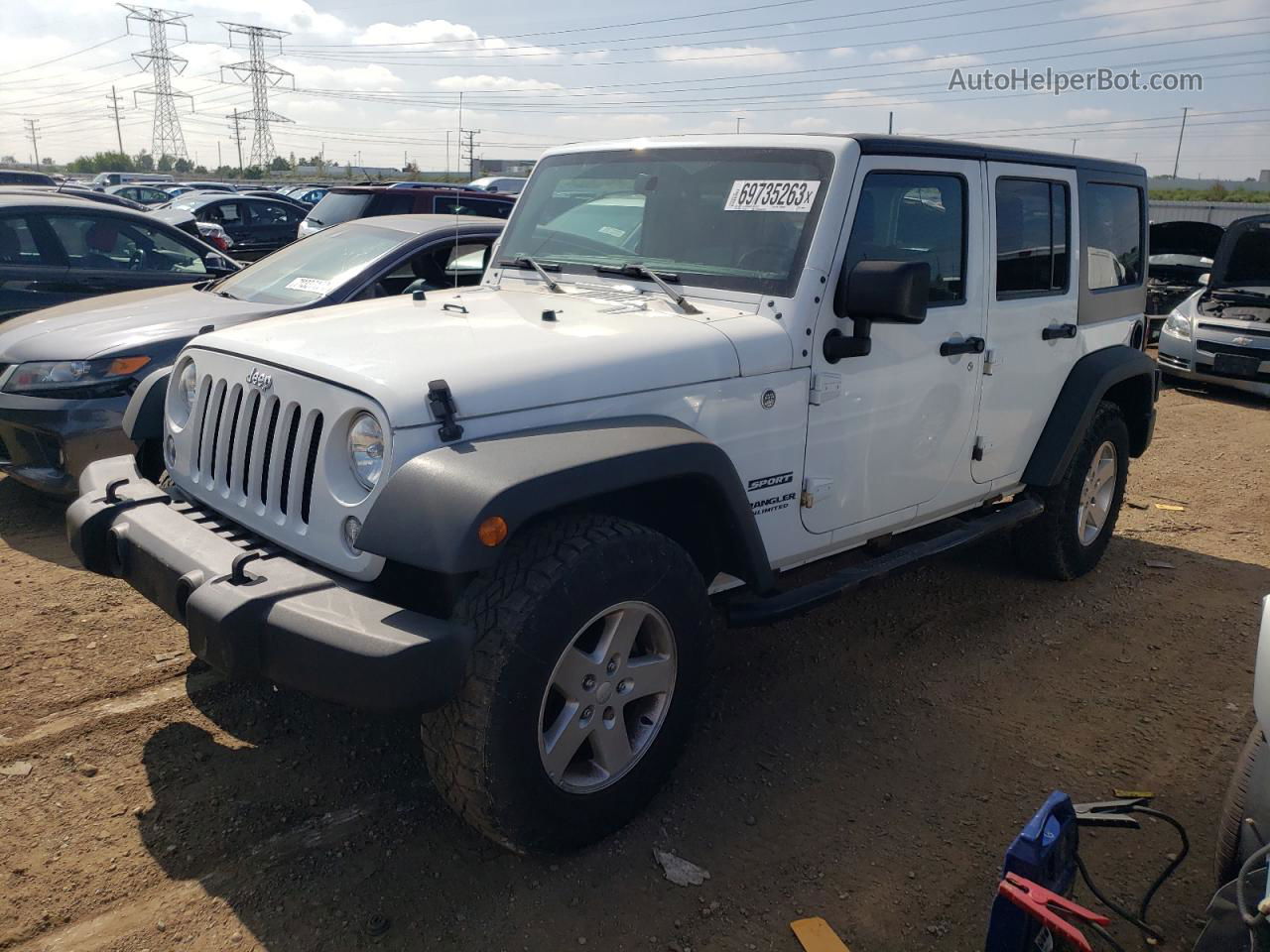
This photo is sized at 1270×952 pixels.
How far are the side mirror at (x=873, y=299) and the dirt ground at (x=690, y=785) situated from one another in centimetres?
144

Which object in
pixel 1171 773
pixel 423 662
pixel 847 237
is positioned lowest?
pixel 1171 773

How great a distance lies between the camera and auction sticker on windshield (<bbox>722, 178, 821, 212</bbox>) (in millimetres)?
3373

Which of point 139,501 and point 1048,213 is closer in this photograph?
point 139,501

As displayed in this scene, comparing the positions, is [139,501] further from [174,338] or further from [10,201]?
[10,201]

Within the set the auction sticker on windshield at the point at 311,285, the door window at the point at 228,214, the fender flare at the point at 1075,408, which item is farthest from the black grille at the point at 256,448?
the door window at the point at 228,214

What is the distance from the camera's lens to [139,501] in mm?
3129

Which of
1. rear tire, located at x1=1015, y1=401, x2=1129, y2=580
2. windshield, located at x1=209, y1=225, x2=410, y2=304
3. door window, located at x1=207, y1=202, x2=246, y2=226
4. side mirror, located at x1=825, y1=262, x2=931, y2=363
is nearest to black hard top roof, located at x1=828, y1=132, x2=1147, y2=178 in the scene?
side mirror, located at x1=825, y1=262, x2=931, y2=363

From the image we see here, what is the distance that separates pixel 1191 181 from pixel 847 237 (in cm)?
6054

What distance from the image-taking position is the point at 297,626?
7.79 feet

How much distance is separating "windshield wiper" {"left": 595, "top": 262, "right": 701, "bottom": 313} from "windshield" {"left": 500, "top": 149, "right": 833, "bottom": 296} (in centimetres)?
3

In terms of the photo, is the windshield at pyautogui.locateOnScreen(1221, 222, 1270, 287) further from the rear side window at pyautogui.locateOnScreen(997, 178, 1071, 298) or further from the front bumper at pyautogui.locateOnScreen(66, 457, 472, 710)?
the front bumper at pyautogui.locateOnScreen(66, 457, 472, 710)

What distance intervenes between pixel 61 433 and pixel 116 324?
2.59ft

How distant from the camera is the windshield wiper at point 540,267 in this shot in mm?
3842

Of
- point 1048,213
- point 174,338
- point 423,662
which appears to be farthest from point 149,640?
point 1048,213
